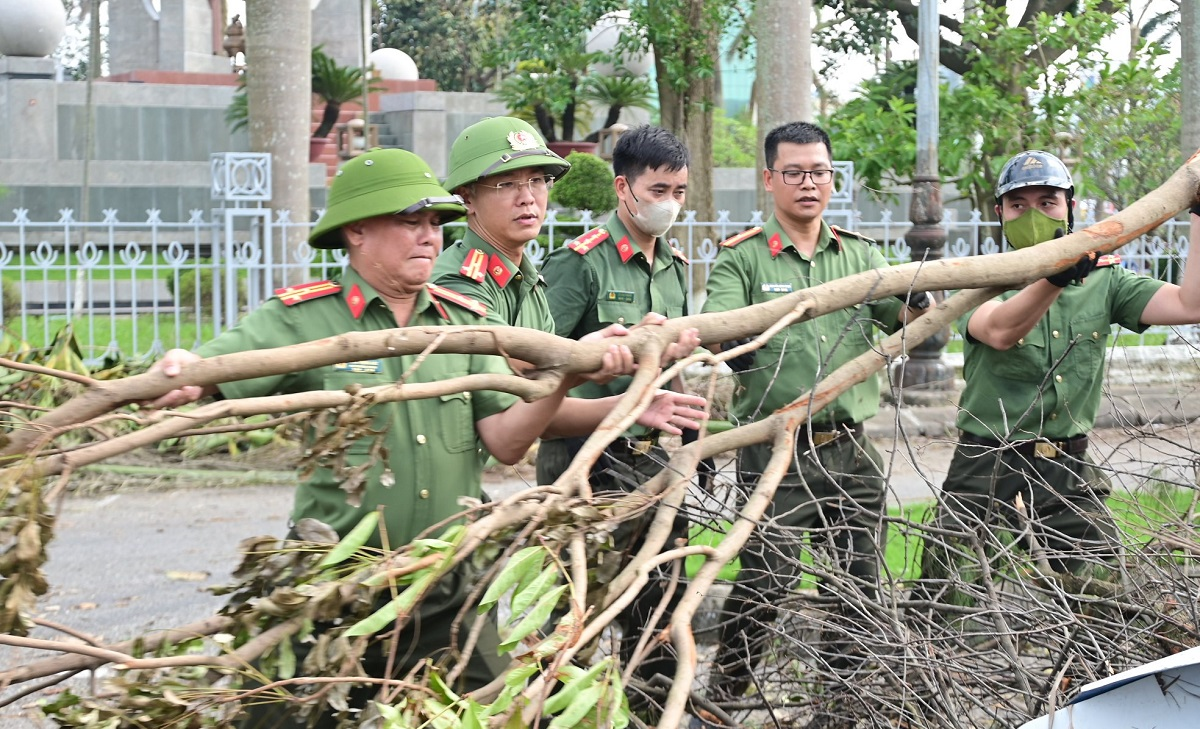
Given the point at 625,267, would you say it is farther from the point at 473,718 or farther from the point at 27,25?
the point at 27,25

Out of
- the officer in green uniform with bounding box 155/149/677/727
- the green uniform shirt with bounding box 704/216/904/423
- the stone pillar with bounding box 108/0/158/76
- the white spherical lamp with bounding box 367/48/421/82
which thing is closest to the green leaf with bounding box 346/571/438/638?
the officer in green uniform with bounding box 155/149/677/727

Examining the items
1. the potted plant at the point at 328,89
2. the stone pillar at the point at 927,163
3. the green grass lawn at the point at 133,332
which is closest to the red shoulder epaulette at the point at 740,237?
the stone pillar at the point at 927,163

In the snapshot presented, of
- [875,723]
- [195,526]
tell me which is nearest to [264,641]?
[875,723]

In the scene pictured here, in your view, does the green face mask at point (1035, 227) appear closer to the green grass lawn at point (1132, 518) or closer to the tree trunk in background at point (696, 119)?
the green grass lawn at point (1132, 518)

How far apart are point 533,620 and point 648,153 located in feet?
8.53

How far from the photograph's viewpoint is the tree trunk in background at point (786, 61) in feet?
31.2

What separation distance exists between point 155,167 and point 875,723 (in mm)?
17815

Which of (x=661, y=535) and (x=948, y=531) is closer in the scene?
(x=661, y=535)

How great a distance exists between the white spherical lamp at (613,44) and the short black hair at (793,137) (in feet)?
31.3

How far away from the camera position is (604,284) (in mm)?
4625

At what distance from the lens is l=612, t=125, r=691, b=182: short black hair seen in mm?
4613

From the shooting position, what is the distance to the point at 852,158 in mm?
12586

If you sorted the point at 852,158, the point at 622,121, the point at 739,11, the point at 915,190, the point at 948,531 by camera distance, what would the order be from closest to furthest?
1. the point at 948,531
2. the point at 915,190
3. the point at 852,158
4. the point at 739,11
5. the point at 622,121

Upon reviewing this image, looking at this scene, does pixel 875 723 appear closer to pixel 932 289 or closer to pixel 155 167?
pixel 932 289
